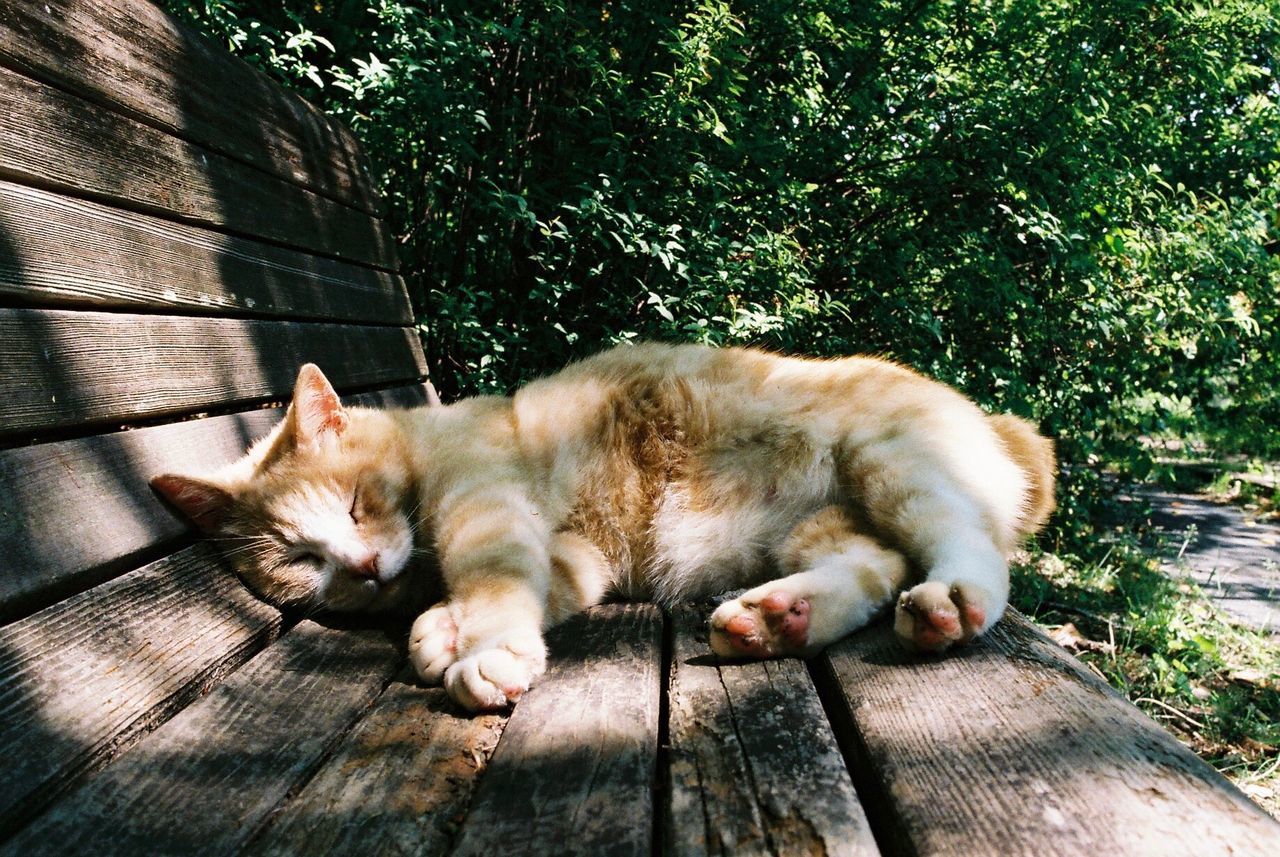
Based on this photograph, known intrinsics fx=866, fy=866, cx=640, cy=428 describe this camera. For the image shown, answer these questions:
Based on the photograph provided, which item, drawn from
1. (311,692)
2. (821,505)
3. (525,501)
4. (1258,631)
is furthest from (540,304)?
(1258,631)

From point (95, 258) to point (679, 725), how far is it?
4.42 feet

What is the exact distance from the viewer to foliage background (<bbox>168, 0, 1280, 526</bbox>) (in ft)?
11.2

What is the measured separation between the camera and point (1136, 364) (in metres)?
4.44

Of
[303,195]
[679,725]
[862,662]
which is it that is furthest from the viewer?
[303,195]

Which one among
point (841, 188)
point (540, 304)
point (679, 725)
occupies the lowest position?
point (679, 725)

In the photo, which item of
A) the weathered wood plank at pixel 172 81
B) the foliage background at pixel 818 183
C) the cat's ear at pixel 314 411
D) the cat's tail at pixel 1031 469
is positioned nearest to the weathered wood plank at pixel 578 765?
the cat's ear at pixel 314 411

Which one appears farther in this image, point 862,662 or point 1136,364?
point 1136,364

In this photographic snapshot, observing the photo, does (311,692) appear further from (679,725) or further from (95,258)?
(95,258)

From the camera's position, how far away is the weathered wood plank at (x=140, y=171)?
1448 mm

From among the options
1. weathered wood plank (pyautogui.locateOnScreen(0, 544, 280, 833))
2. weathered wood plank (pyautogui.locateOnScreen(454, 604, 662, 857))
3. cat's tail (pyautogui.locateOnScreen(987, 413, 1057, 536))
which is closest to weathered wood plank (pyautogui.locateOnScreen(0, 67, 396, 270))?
weathered wood plank (pyautogui.locateOnScreen(0, 544, 280, 833))

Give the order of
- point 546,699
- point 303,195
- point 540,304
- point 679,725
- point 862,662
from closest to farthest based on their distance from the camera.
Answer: point 679,725, point 546,699, point 862,662, point 303,195, point 540,304

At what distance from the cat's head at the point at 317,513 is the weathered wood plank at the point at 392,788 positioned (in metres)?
0.69

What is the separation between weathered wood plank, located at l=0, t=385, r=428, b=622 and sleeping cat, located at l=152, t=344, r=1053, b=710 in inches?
3.1

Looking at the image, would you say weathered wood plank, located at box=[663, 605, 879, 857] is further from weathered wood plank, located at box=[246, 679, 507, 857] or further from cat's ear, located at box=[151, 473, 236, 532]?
cat's ear, located at box=[151, 473, 236, 532]
